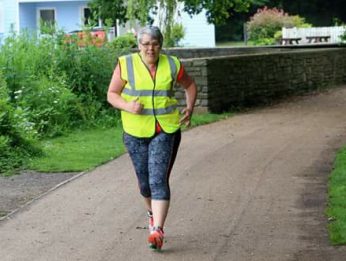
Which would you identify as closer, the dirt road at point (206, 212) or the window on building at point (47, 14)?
the dirt road at point (206, 212)

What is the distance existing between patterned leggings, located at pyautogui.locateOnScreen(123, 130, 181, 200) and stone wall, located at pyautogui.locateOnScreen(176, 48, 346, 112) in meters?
10.4

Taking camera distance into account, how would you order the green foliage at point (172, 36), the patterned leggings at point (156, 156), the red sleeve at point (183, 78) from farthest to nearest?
the green foliage at point (172, 36) → the red sleeve at point (183, 78) → the patterned leggings at point (156, 156)

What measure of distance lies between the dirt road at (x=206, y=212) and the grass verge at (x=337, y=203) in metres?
0.08

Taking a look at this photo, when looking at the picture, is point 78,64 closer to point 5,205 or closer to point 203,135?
point 203,135

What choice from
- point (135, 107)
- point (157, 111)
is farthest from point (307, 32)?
point (135, 107)

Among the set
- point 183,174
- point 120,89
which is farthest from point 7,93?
point 120,89

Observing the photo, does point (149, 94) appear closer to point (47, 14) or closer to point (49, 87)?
point (49, 87)

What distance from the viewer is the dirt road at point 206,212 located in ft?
23.5

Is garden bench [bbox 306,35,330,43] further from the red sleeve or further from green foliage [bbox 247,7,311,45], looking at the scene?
the red sleeve

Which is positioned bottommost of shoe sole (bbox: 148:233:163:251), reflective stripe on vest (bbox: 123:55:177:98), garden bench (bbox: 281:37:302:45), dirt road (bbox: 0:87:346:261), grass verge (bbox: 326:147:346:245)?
dirt road (bbox: 0:87:346:261)

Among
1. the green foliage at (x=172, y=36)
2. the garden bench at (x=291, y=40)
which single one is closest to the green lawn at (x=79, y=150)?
the green foliage at (x=172, y=36)

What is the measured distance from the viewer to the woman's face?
696 cm

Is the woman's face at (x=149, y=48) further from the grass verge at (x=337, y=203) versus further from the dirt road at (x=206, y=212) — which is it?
the grass verge at (x=337, y=203)

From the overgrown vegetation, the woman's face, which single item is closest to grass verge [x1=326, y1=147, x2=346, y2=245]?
the woman's face
